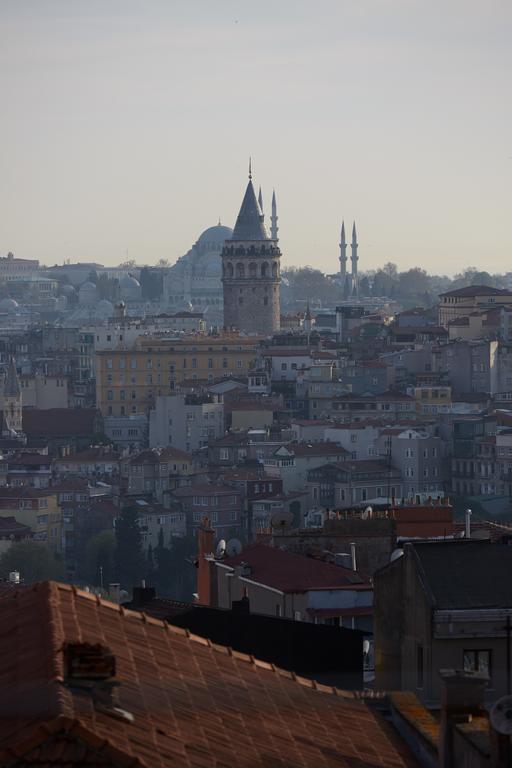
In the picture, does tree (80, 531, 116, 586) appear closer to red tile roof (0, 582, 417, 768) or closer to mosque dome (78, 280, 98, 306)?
red tile roof (0, 582, 417, 768)

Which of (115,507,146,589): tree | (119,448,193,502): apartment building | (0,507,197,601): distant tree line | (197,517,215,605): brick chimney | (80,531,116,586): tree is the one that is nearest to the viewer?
(197,517,215,605): brick chimney

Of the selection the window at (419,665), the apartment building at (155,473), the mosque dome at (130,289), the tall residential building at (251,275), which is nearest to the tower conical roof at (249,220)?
the tall residential building at (251,275)

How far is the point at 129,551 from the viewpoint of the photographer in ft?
191

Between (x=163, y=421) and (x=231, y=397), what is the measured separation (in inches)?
96.1

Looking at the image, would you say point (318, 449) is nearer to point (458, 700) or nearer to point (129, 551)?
point (129, 551)

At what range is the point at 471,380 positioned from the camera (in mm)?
83125

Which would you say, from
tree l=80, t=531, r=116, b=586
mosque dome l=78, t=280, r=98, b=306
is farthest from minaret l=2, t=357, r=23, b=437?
mosque dome l=78, t=280, r=98, b=306

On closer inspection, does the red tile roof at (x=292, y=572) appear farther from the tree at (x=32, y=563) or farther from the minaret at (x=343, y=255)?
the minaret at (x=343, y=255)

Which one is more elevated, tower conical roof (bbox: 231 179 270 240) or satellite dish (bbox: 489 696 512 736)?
tower conical roof (bbox: 231 179 270 240)

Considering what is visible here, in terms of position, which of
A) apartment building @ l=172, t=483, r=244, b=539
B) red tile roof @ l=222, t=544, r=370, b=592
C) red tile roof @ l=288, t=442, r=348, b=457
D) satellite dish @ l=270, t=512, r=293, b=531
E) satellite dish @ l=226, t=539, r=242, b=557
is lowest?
apartment building @ l=172, t=483, r=244, b=539

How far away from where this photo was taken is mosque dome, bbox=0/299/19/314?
181 metres

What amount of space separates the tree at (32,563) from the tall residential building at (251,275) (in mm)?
50396

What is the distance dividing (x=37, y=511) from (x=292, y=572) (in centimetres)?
5030

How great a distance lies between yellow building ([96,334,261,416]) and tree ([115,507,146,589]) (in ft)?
93.6
